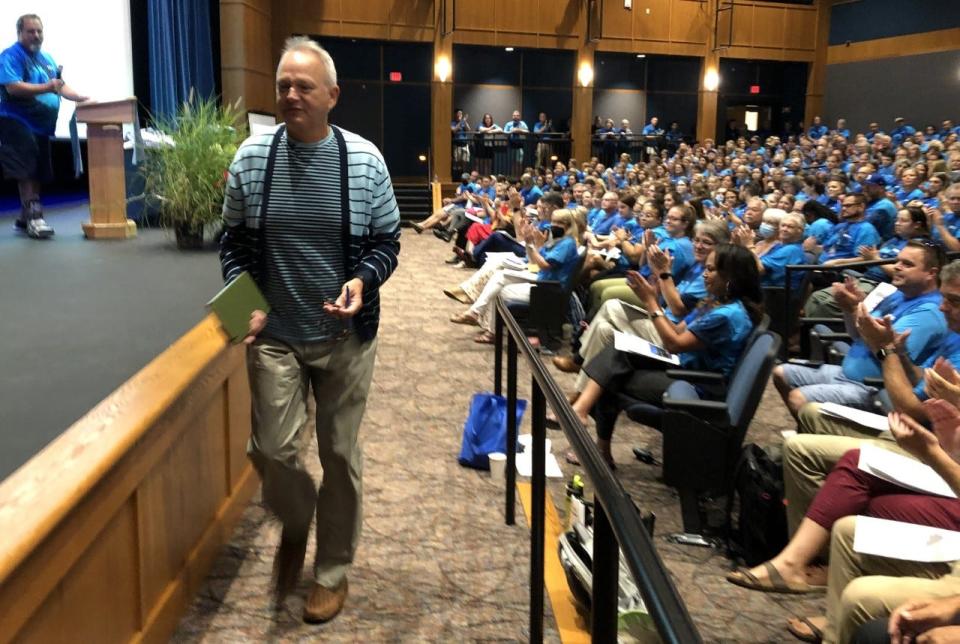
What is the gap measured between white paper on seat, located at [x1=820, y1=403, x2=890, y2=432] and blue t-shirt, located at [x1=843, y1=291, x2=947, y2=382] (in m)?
0.38

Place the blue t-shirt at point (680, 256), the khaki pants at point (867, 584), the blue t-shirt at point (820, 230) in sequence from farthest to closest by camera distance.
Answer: the blue t-shirt at point (820, 230) → the blue t-shirt at point (680, 256) → the khaki pants at point (867, 584)

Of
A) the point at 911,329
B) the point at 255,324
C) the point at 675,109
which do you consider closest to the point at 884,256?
the point at 911,329

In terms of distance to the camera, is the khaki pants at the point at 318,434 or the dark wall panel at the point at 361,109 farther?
the dark wall panel at the point at 361,109

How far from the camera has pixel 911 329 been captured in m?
3.24

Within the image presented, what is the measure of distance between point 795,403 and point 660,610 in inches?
121

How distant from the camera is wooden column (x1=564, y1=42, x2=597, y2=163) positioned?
62.3 feet

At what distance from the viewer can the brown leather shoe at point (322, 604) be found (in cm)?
234

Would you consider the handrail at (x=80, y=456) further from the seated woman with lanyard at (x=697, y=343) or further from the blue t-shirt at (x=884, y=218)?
the blue t-shirt at (x=884, y=218)

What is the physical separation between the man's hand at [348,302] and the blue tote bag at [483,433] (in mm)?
1706

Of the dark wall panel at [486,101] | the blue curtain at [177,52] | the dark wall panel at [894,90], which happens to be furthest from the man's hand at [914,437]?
the dark wall panel at [894,90]

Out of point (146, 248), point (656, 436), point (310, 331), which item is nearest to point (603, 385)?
point (656, 436)

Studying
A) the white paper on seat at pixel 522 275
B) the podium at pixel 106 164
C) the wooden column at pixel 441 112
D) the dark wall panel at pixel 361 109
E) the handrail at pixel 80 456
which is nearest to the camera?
the handrail at pixel 80 456

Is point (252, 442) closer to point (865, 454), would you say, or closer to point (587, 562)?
point (587, 562)

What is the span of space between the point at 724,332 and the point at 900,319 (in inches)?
28.2
